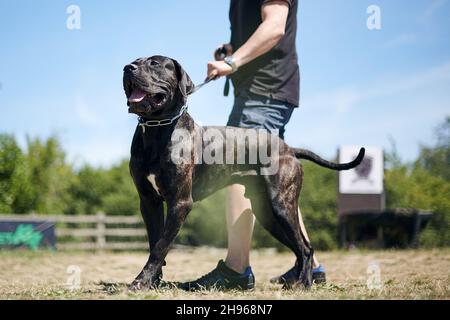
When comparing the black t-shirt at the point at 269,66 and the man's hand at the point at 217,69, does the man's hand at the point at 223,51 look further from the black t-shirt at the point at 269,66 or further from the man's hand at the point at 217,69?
the man's hand at the point at 217,69

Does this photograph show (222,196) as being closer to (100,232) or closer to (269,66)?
(100,232)

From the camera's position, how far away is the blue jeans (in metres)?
3.99

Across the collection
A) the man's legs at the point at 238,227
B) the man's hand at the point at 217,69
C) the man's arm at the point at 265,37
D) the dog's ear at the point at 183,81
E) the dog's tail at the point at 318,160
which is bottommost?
the man's legs at the point at 238,227

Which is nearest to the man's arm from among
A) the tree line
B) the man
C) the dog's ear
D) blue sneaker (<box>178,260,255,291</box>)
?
the man

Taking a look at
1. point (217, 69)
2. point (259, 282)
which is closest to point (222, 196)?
point (259, 282)

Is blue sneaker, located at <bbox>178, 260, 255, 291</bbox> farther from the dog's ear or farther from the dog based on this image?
the dog's ear

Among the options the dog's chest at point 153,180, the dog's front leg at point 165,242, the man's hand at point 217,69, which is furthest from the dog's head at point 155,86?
the dog's front leg at point 165,242

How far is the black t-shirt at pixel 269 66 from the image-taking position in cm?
411

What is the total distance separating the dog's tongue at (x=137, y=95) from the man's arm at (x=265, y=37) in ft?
1.80

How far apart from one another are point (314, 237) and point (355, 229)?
250 cm

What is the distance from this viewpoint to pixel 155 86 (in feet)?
10.8

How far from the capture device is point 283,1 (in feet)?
12.7
